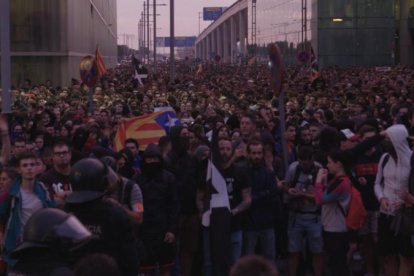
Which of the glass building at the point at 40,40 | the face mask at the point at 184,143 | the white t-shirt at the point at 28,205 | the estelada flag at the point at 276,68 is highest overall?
the glass building at the point at 40,40

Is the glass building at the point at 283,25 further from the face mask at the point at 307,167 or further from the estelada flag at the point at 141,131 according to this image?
the face mask at the point at 307,167

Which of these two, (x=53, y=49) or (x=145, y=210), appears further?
(x=53, y=49)

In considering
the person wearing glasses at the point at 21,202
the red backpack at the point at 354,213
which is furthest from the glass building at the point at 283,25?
the person wearing glasses at the point at 21,202

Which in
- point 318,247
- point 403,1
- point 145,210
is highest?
point 403,1

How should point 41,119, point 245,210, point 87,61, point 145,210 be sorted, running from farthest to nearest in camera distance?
point 87,61 → point 41,119 → point 245,210 → point 145,210

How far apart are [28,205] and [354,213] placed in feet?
11.0

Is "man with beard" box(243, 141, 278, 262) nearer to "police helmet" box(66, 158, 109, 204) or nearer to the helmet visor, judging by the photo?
"police helmet" box(66, 158, 109, 204)

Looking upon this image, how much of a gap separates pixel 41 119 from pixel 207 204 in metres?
6.75

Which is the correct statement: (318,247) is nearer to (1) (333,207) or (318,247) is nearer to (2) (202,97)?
(1) (333,207)

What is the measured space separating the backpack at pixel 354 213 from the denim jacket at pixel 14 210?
311 cm

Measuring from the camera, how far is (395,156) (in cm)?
861

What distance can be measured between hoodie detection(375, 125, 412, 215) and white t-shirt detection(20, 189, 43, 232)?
3.45 m

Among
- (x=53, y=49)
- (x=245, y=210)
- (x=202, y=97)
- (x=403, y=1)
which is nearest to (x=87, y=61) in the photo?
(x=202, y=97)

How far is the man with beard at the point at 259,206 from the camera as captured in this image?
9391 millimetres
